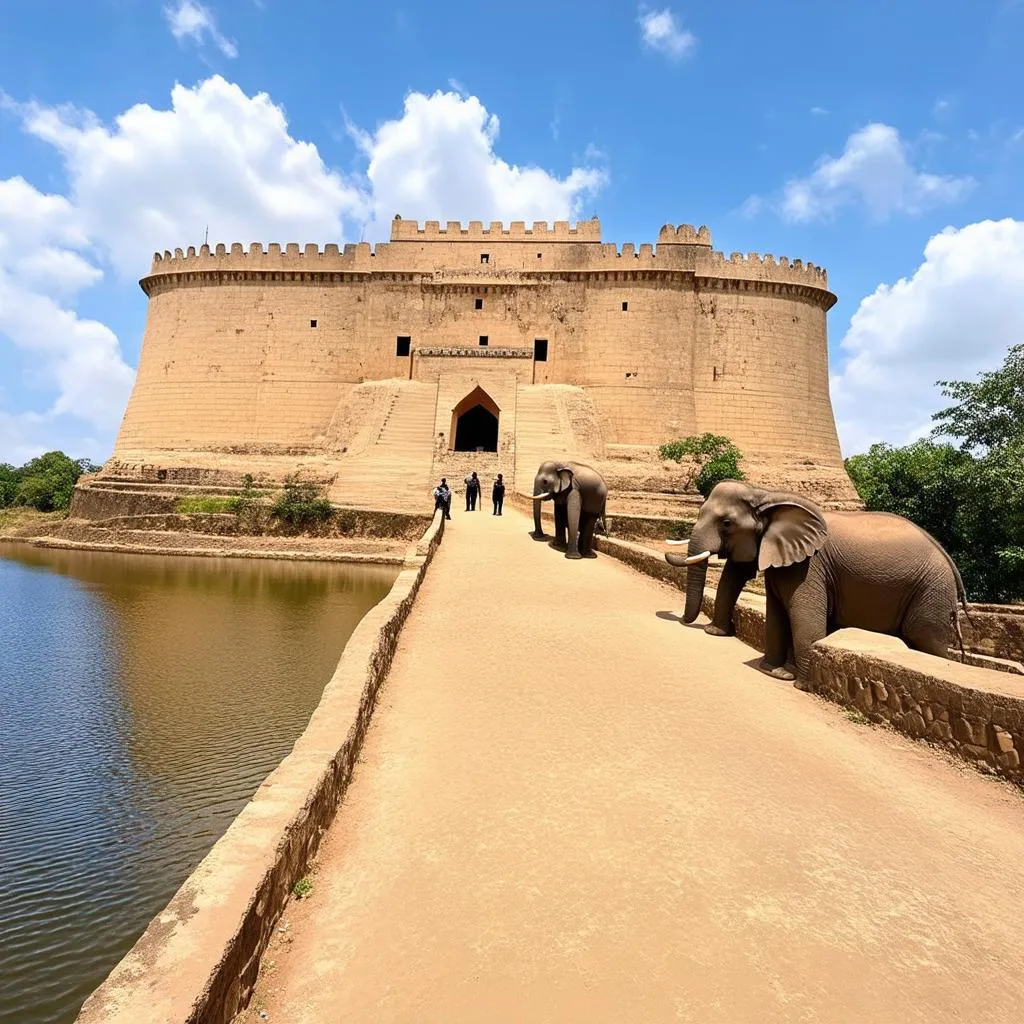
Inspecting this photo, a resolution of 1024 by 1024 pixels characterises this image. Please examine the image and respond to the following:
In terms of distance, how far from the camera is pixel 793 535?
650 cm

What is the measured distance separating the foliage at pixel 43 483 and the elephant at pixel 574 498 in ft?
110

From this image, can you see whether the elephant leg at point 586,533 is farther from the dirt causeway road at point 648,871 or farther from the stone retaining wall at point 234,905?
the stone retaining wall at point 234,905

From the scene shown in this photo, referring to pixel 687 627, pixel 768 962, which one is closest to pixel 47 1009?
pixel 768 962

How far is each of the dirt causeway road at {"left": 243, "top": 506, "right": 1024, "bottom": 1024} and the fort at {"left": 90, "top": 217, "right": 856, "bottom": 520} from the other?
78.2ft

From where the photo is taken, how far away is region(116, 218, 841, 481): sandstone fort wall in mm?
29578

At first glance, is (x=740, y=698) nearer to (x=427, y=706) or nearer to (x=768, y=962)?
(x=427, y=706)

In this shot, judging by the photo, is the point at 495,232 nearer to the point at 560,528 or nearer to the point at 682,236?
the point at 682,236

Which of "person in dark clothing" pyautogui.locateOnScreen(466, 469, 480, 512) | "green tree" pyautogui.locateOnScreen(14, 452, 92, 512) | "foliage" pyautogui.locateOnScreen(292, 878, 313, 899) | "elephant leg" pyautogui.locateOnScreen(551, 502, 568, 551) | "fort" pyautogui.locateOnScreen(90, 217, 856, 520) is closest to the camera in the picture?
"foliage" pyautogui.locateOnScreen(292, 878, 313, 899)

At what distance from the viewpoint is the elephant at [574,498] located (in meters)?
12.3

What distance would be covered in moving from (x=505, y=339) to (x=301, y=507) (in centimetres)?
1283

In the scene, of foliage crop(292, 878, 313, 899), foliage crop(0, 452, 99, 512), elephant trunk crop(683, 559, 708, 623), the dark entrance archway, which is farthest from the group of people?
foliage crop(0, 452, 99, 512)

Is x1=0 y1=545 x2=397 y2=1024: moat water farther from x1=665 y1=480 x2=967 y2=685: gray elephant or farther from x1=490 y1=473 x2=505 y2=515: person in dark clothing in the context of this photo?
x1=490 y1=473 x2=505 y2=515: person in dark clothing

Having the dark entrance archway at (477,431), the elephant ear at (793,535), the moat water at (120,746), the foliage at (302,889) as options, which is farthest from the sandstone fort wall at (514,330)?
the foliage at (302,889)

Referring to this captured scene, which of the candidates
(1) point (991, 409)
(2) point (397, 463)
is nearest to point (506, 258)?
(2) point (397, 463)
